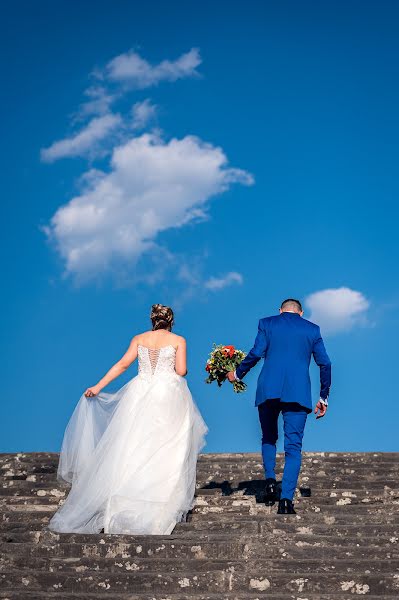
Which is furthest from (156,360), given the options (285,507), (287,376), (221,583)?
(221,583)

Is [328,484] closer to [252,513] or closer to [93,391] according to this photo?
[252,513]

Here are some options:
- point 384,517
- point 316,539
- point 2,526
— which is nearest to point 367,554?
point 316,539

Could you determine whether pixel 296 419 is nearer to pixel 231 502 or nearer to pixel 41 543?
pixel 231 502

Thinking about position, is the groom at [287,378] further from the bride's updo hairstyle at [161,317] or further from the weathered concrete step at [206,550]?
the weathered concrete step at [206,550]

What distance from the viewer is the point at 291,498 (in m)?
7.63

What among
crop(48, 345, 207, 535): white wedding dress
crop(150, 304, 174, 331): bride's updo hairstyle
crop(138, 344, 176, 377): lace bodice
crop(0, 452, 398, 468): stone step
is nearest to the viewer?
crop(48, 345, 207, 535): white wedding dress

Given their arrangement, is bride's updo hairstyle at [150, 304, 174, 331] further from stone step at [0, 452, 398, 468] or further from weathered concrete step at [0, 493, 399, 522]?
stone step at [0, 452, 398, 468]

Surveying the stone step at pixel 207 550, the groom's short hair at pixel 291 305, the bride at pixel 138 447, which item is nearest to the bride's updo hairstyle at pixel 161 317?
the bride at pixel 138 447

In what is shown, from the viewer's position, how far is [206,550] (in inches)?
249

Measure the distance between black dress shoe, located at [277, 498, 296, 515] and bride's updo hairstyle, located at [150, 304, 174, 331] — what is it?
82.7 inches

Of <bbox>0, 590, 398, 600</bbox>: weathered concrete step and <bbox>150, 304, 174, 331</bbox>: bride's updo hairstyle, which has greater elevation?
<bbox>150, 304, 174, 331</bbox>: bride's updo hairstyle

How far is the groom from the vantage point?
26.3ft

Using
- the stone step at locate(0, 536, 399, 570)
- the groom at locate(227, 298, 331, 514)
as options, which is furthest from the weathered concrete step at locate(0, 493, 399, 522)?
the stone step at locate(0, 536, 399, 570)

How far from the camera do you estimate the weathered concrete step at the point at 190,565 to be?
591 cm
